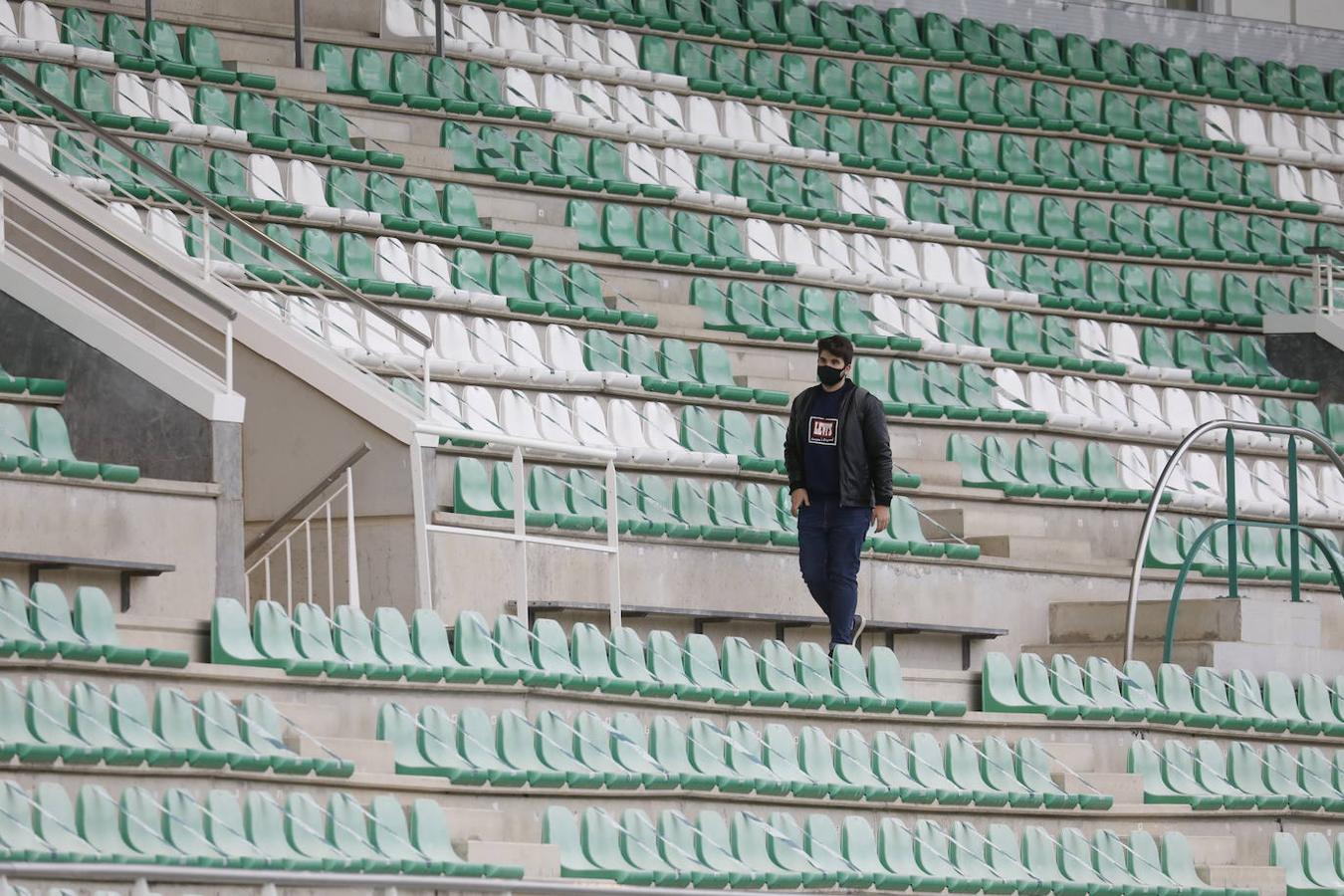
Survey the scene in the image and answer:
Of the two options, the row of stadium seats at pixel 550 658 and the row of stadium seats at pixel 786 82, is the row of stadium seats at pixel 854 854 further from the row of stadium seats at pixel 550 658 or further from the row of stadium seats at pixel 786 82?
the row of stadium seats at pixel 786 82

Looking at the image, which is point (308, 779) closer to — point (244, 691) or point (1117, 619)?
point (244, 691)

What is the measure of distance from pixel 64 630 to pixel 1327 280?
9857 millimetres

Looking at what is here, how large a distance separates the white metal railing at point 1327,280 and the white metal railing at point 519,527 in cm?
651

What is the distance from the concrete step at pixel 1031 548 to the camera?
12070 millimetres

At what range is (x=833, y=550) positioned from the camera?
9633 millimetres

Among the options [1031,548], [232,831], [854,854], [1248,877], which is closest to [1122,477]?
[1031,548]

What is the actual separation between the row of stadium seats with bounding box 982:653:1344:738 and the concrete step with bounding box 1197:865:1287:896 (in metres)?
0.75

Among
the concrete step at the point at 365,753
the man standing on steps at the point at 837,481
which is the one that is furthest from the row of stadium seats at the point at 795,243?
the concrete step at the point at 365,753

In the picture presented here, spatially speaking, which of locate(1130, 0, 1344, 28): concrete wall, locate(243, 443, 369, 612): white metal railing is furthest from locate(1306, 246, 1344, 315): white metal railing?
locate(243, 443, 369, 612): white metal railing

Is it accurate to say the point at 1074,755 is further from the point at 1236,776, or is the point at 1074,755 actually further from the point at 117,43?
the point at 117,43

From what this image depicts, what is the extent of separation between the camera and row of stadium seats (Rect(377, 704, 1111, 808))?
8352mm

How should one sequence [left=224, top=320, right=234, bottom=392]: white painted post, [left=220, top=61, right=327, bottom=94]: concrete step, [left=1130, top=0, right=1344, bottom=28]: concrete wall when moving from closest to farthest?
[left=224, top=320, right=234, bottom=392]: white painted post, [left=220, top=61, right=327, bottom=94]: concrete step, [left=1130, top=0, right=1344, bottom=28]: concrete wall

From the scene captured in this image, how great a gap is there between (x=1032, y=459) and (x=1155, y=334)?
208cm

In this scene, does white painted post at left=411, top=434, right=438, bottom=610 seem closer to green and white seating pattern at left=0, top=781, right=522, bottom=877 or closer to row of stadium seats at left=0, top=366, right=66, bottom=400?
row of stadium seats at left=0, top=366, right=66, bottom=400
